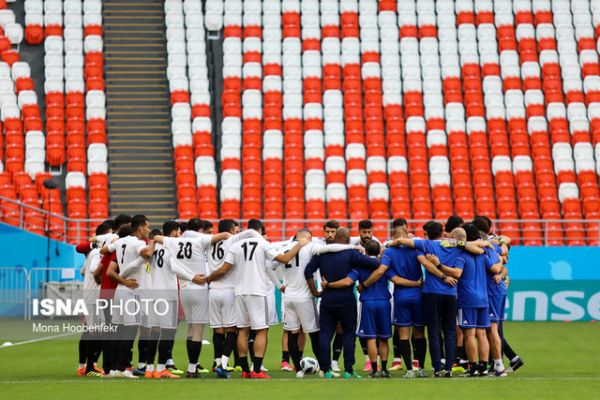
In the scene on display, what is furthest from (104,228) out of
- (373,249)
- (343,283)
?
(373,249)

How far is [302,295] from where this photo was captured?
14.4 meters

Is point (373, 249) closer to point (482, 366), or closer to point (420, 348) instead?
point (420, 348)

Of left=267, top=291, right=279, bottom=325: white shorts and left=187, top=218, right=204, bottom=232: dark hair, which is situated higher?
left=187, top=218, right=204, bottom=232: dark hair

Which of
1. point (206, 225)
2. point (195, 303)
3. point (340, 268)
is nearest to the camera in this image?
point (340, 268)

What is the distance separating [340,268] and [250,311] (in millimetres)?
1251

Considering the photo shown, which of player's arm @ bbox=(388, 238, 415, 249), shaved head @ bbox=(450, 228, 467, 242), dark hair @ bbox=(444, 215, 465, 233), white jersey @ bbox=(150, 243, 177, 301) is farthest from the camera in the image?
dark hair @ bbox=(444, 215, 465, 233)

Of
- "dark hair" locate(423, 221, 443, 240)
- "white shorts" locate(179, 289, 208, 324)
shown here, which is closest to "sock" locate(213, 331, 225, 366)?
"white shorts" locate(179, 289, 208, 324)

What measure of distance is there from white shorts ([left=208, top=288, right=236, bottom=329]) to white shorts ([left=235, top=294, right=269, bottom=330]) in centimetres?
12

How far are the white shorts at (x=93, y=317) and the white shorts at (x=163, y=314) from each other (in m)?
0.75

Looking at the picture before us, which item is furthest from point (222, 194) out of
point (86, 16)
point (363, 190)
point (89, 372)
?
point (89, 372)

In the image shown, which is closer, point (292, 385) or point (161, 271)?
point (292, 385)

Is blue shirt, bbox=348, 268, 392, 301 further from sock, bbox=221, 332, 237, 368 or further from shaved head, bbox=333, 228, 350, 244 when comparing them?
sock, bbox=221, 332, 237, 368

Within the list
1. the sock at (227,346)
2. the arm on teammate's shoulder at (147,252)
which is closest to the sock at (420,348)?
the sock at (227,346)

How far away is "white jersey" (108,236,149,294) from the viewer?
13961 millimetres
